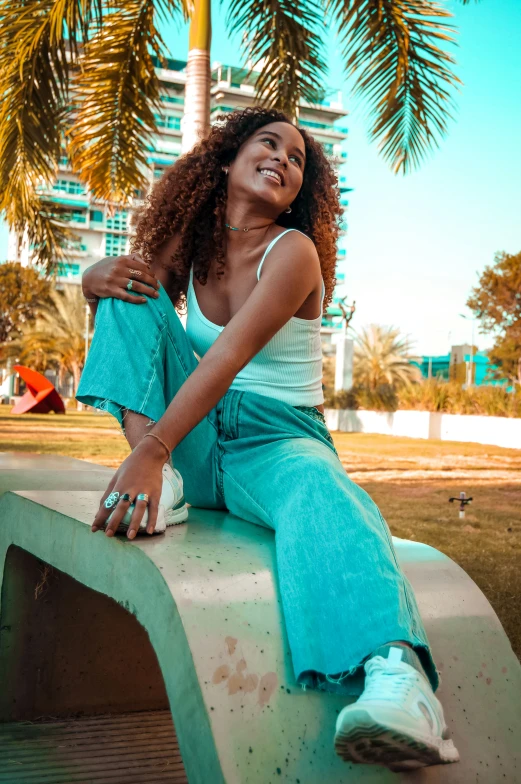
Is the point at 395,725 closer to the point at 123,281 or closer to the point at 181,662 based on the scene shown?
the point at 181,662

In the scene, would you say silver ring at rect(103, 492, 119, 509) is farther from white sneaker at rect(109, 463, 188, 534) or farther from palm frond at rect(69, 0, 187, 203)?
palm frond at rect(69, 0, 187, 203)

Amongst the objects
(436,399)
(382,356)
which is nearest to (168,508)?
(436,399)

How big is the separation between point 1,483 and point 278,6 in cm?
625

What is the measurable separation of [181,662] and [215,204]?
164cm

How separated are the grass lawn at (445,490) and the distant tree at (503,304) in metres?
7.86

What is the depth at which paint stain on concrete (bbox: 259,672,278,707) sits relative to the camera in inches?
54.1

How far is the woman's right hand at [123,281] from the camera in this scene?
6.83ft

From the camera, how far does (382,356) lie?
1399 inches

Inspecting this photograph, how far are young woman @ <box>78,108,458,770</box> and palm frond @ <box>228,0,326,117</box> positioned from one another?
5496 mm

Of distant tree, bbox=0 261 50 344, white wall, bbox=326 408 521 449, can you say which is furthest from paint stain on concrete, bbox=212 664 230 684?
distant tree, bbox=0 261 50 344

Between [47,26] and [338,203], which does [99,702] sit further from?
[47,26]

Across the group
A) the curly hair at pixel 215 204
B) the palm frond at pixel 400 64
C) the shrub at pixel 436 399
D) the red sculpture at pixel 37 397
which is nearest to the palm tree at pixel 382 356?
the shrub at pixel 436 399

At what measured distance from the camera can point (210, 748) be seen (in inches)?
50.2

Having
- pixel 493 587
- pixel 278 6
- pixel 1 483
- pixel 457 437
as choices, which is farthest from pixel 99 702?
pixel 457 437
